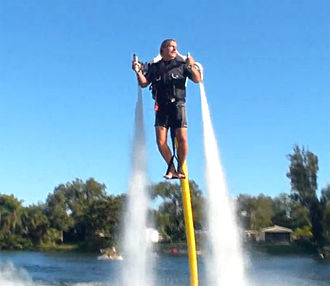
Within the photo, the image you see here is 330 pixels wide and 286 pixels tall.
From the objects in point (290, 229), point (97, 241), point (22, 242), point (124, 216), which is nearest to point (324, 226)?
point (290, 229)

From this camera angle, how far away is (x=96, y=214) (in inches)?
2576

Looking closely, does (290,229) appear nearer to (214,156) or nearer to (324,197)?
(324,197)

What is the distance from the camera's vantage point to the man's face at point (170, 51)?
739cm

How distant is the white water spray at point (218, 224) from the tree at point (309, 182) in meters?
56.2

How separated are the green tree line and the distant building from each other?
2.82ft

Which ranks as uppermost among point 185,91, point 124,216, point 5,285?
point 185,91

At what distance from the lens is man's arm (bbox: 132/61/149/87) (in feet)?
24.2

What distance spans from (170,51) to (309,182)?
5878cm

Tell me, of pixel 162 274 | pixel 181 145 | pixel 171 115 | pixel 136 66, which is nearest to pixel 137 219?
pixel 181 145

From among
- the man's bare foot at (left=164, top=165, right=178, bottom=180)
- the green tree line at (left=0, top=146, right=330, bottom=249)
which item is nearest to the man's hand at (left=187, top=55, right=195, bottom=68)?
the man's bare foot at (left=164, top=165, right=178, bottom=180)

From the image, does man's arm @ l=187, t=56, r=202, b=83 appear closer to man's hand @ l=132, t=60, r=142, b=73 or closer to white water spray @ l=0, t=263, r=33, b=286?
man's hand @ l=132, t=60, r=142, b=73

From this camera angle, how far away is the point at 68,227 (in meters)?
85.6

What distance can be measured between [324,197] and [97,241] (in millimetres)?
27437

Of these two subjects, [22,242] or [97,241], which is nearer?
[97,241]
